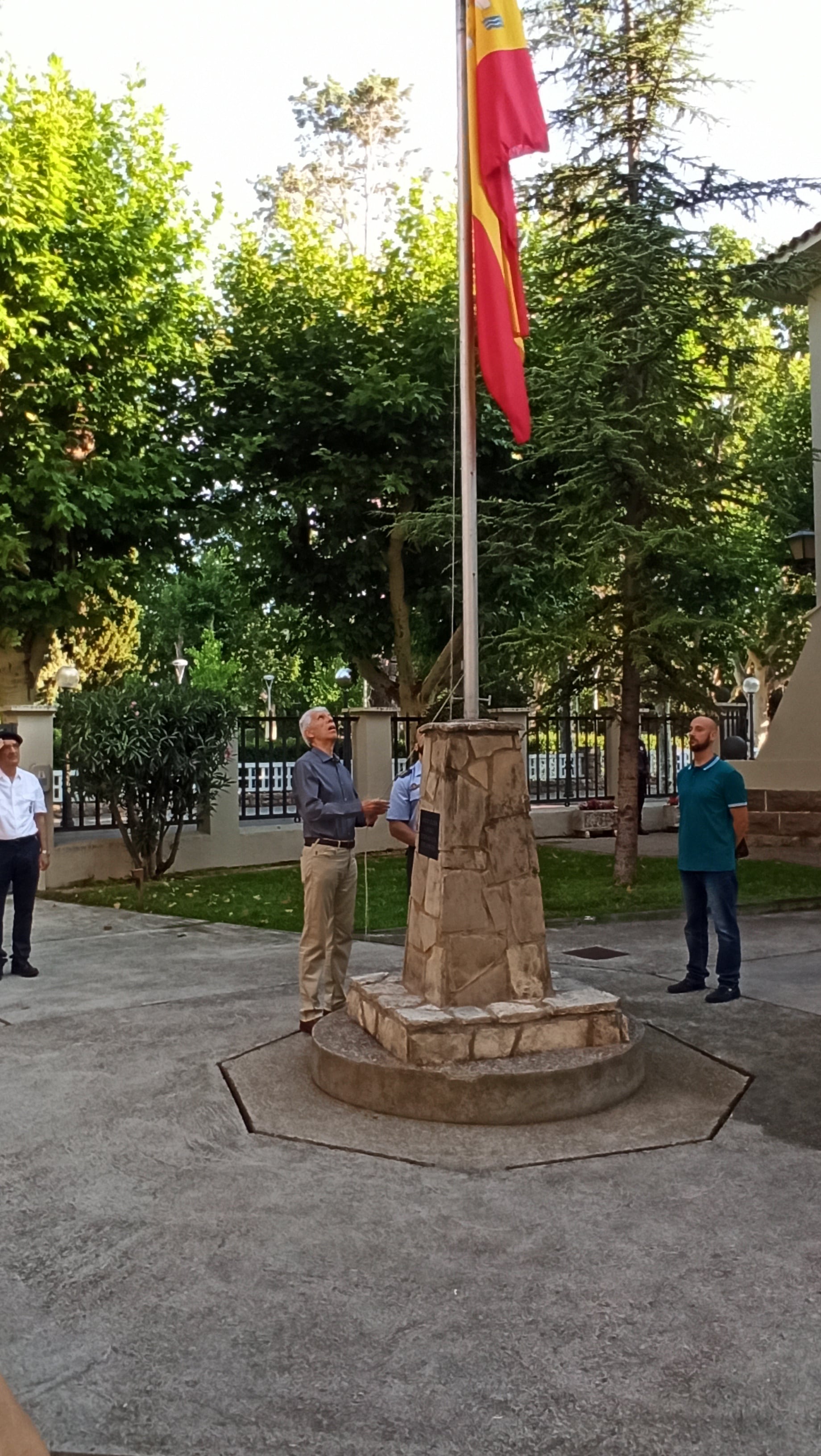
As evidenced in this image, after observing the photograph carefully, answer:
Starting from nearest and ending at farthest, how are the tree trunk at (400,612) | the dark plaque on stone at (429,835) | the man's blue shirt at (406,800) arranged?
the dark plaque on stone at (429,835) → the man's blue shirt at (406,800) → the tree trunk at (400,612)

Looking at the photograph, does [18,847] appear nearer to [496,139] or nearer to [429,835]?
[429,835]

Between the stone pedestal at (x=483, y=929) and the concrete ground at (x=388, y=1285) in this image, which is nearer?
the concrete ground at (x=388, y=1285)

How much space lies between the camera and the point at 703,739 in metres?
7.66

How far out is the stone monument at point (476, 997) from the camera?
5.24 m

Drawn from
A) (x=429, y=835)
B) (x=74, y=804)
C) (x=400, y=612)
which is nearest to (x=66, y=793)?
(x=74, y=804)

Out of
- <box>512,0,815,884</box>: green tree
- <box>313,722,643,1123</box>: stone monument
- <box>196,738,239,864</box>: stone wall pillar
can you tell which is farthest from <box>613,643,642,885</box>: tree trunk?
<box>313,722,643,1123</box>: stone monument

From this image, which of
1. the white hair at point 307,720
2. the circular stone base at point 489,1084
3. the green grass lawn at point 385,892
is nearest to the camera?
the circular stone base at point 489,1084

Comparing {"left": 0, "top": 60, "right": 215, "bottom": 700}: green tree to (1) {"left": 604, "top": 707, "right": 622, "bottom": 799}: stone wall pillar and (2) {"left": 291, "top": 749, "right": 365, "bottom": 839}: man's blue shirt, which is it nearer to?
(1) {"left": 604, "top": 707, "right": 622, "bottom": 799}: stone wall pillar

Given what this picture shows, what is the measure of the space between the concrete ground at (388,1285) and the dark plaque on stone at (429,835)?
1.59 meters

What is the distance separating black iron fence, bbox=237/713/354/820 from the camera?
1628 centimetres

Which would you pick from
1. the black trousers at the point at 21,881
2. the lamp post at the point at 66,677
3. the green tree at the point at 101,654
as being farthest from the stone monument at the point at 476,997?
the lamp post at the point at 66,677

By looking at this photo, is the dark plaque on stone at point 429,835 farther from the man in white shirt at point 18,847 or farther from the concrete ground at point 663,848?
the concrete ground at point 663,848

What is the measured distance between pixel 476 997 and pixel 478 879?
0.59 metres

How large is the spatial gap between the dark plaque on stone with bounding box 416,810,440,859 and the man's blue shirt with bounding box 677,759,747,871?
2.17 m
